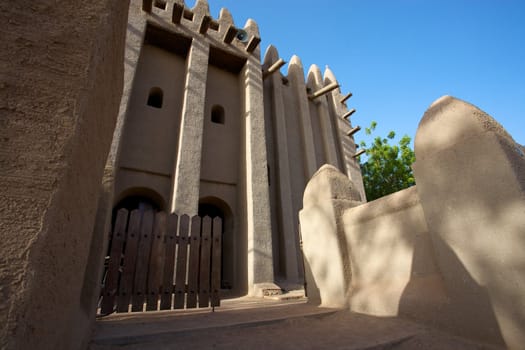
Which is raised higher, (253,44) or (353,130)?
(253,44)

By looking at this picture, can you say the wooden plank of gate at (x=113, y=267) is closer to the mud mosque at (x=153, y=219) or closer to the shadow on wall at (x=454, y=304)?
the mud mosque at (x=153, y=219)

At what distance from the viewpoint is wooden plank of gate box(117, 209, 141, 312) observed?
368 cm

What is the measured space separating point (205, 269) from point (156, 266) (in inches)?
29.5

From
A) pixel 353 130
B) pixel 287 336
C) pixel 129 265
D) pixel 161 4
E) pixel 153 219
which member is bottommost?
pixel 287 336

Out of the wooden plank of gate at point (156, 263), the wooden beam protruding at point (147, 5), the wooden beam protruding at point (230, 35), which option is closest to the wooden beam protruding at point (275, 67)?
the wooden beam protruding at point (230, 35)

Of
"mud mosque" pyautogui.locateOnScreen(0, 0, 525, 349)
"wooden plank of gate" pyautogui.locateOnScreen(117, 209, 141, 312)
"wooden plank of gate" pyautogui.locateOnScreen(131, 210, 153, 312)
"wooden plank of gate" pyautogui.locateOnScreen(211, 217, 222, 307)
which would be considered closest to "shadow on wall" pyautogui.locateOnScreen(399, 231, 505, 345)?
"mud mosque" pyautogui.locateOnScreen(0, 0, 525, 349)

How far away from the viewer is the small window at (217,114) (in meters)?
10.5

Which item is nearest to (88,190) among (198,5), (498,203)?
(498,203)

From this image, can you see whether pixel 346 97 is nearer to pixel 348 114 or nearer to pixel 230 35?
pixel 348 114

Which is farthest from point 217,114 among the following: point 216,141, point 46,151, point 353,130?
point 46,151

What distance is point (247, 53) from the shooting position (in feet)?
35.9

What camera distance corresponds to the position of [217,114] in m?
10.8

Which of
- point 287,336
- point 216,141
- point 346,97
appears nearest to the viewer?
point 287,336

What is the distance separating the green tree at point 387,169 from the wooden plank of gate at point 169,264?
19.6 metres
